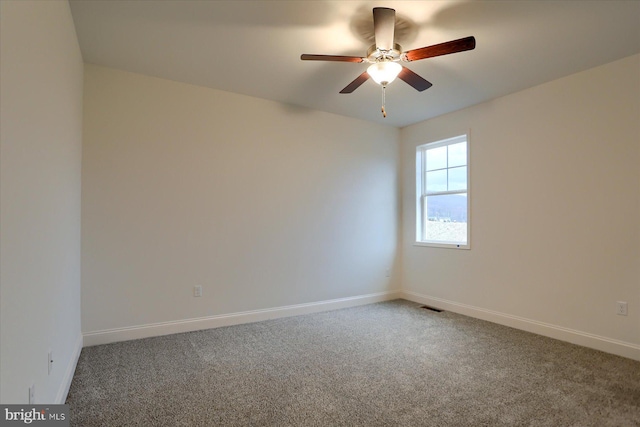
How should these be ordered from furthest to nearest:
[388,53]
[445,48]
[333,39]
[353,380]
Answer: [333,39] → [388,53] → [353,380] → [445,48]

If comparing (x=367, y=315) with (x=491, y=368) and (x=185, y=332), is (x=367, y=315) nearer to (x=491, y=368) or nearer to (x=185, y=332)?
(x=491, y=368)

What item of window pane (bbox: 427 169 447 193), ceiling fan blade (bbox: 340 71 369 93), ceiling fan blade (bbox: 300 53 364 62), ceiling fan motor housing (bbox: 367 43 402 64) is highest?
ceiling fan motor housing (bbox: 367 43 402 64)

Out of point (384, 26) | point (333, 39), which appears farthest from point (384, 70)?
point (333, 39)

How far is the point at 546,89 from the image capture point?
3.45 metres

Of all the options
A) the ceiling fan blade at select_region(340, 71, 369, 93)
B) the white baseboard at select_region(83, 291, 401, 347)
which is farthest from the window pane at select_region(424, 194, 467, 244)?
the ceiling fan blade at select_region(340, 71, 369, 93)

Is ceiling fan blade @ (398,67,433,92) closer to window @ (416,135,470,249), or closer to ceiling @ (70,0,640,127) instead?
ceiling @ (70,0,640,127)

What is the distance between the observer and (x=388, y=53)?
252 centimetres

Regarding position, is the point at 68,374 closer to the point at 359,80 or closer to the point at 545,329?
the point at 359,80

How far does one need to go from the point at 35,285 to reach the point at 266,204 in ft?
8.54

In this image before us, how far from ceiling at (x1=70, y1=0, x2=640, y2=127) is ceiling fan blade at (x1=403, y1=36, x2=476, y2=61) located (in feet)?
0.88

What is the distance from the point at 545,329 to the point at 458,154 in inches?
86.9

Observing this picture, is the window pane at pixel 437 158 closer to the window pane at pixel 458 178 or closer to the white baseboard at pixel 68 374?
the window pane at pixel 458 178

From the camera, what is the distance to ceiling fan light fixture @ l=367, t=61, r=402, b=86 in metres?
2.46

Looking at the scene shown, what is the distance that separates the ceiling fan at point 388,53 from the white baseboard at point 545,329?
104 inches
